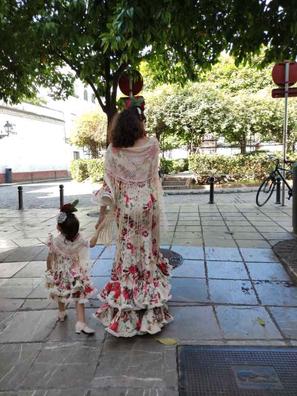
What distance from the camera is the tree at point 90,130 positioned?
960 inches

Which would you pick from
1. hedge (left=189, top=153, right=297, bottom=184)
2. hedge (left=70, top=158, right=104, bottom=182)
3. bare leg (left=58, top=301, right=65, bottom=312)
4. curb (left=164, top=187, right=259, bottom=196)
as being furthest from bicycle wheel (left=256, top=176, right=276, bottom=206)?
hedge (left=70, top=158, right=104, bottom=182)

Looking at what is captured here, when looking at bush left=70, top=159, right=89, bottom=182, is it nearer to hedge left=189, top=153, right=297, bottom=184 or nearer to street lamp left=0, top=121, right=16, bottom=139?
street lamp left=0, top=121, right=16, bottom=139

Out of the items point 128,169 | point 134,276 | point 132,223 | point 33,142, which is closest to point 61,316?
point 134,276

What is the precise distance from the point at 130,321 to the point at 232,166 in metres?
15.4

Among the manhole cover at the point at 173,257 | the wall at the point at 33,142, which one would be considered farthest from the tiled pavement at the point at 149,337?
the wall at the point at 33,142

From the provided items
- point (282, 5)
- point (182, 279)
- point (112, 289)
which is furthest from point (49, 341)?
point (282, 5)

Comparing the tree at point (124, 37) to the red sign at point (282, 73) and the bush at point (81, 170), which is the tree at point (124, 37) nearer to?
the red sign at point (282, 73)

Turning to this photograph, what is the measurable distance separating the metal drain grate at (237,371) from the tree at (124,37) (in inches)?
109

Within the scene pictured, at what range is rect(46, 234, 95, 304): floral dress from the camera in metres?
3.52

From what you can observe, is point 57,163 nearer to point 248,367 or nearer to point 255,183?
point 255,183

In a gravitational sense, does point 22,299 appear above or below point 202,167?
below

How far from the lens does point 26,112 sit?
3238 centimetres

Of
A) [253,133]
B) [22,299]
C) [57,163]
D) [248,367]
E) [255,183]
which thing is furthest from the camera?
[57,163]

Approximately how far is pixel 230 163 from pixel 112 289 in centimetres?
1523
